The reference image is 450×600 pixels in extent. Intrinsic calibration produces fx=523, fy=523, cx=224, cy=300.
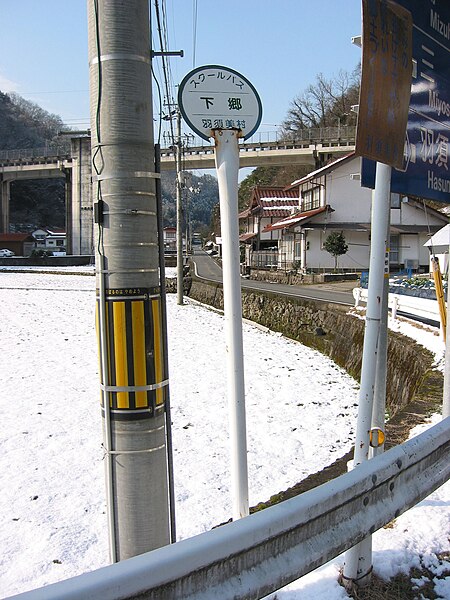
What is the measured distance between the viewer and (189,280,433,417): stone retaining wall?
7.91 m

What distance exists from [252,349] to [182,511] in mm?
7676

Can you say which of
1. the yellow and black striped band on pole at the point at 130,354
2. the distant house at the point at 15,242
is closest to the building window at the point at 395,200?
the yellow and black striped band on pole at the point at 130,354

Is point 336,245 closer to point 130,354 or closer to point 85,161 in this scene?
point 130,354

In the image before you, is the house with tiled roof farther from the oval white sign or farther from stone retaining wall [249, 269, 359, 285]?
the oval white sign

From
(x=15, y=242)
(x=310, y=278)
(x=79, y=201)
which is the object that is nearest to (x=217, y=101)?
(x=310, y=278)

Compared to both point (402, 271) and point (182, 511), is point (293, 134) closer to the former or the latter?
→ point (402, 271)

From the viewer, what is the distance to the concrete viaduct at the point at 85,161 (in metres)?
50.9

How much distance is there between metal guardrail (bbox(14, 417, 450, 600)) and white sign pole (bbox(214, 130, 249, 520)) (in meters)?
0.88

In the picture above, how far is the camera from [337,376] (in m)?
9.99

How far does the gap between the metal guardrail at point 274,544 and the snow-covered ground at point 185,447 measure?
52 cm

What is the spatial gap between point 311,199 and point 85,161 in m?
31.7

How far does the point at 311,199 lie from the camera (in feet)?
119

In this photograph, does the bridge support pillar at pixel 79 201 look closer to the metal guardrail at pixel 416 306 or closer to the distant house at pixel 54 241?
the distant house at pixel 54 241

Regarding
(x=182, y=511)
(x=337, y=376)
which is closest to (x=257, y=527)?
(x=182, y=511)
